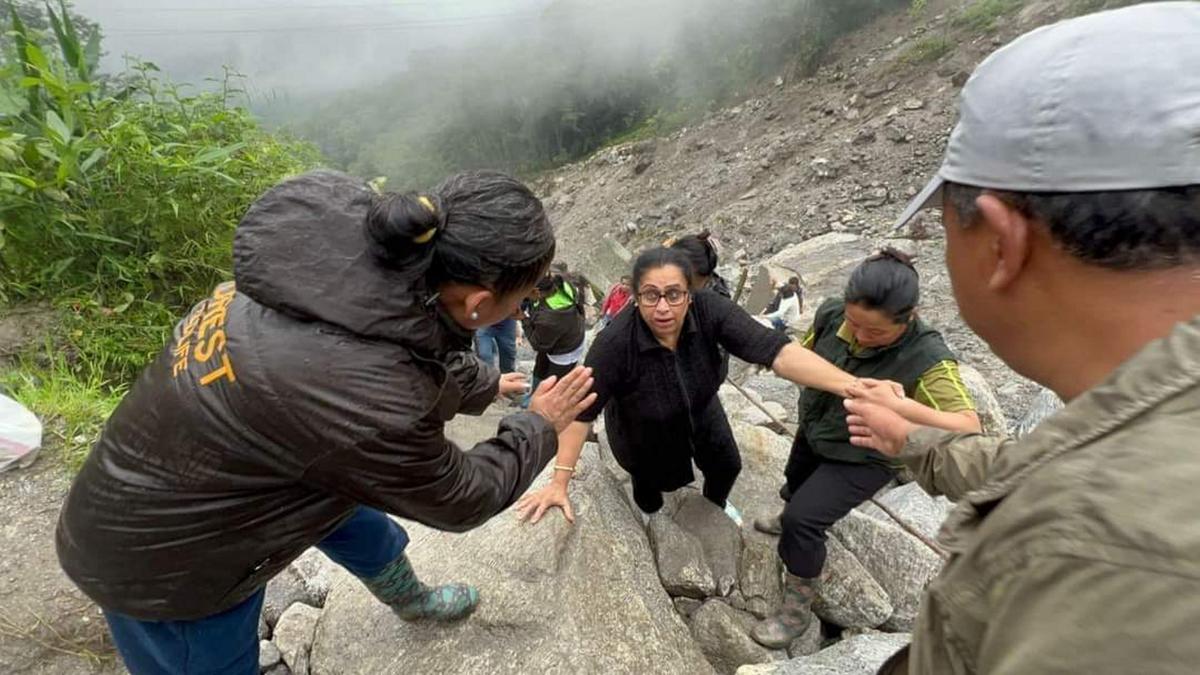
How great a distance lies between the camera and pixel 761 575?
331 cm

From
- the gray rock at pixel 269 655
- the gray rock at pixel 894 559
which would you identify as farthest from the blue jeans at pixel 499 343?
the gray rock at pixel 894 559

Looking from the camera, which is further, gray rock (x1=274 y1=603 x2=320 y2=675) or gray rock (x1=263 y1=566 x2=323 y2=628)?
gray rock (x1=263 y1=566 x2=323 y2=628)

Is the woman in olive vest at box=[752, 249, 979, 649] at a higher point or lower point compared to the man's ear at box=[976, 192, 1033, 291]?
lower

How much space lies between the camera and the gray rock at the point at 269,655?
8.66 feet

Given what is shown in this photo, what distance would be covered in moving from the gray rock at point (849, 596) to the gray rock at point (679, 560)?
0.56 m

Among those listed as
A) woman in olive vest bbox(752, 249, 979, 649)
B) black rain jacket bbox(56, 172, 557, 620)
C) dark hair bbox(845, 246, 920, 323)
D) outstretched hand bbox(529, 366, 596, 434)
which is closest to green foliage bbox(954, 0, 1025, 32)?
woman in olive vest bbox(752, 249, 979, 649)

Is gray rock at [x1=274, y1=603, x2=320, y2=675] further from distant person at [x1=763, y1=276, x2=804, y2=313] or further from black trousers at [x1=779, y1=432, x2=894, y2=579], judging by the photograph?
distant person at [x1=763, y1=276, x2=804, y2=313]

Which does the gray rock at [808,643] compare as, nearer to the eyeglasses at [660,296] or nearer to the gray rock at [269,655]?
the eyeglasses at [660,296]

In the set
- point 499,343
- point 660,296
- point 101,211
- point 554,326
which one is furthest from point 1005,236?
point 101,211

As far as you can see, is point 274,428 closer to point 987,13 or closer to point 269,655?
point 269,655

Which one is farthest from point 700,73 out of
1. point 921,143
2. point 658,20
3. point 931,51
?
point 921,143

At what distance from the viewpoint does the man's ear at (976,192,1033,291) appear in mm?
895

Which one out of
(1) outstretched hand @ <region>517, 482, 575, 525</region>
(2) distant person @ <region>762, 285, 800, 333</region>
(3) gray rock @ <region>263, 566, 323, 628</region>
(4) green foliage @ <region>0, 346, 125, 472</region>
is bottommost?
(2) distant person @ <region>762, 285, 800, 333</region>

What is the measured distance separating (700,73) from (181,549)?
40.3m
